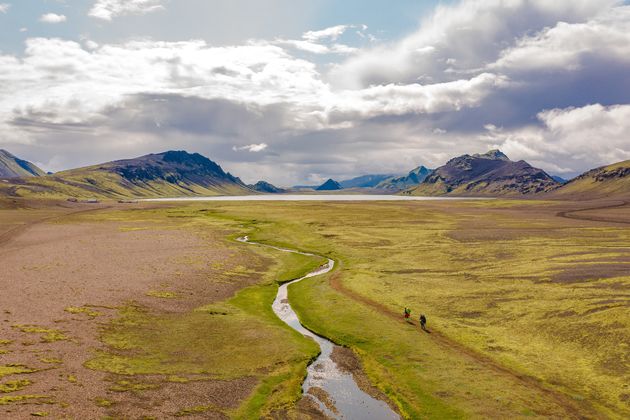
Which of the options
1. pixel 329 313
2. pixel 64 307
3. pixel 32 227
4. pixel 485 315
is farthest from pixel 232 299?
pixel 32 227

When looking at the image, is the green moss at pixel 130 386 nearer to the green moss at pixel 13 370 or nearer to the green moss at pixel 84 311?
the green moss at pixel 13 370

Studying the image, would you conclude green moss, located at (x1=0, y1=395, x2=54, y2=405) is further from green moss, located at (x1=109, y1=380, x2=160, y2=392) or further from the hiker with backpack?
the hiker with backpack

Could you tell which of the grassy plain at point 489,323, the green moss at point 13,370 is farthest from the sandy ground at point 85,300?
the grassy plain at point 489,323

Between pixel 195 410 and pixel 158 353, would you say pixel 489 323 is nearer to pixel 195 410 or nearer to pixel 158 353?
pixel 195 410

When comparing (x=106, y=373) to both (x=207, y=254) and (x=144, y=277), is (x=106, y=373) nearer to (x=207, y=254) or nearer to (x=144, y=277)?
(x=144, y=277)

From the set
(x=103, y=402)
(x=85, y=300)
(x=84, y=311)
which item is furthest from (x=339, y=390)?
(x=85, y=300)
